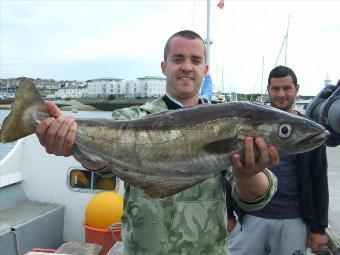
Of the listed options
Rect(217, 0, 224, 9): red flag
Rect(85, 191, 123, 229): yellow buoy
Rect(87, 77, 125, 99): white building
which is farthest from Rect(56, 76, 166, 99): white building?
Rect(85, 191, 123, 229): yellow buoy

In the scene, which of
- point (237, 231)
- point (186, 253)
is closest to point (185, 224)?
point (186, 253)

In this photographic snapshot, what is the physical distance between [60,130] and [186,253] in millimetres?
1396

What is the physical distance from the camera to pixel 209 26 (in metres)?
17.8

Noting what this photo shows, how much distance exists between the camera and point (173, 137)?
295 cm

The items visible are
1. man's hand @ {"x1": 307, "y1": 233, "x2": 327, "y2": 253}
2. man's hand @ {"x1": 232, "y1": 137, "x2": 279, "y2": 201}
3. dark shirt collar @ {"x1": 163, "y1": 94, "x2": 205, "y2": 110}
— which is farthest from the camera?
man's hand @ {"x1": 307, "y1": 233, "x2": 327, "y2": 253}

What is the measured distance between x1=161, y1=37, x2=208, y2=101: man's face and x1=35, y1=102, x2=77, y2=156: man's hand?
98cm

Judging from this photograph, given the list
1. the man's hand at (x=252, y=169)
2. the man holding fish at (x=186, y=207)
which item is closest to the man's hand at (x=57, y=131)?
the man holding fish at (x=186, y=207)

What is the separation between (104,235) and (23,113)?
455 centimetres

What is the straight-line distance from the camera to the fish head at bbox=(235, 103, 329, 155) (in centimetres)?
286

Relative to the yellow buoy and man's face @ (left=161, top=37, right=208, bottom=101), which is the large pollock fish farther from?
the yellow buoy

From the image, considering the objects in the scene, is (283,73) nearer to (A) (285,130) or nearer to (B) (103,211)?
(A) (285,130)

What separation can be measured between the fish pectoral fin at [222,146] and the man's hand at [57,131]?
1.00 m

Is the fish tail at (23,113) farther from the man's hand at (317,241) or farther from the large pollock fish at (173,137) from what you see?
the man's hand at (317,241)

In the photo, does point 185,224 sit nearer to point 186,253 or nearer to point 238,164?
point 186,253
